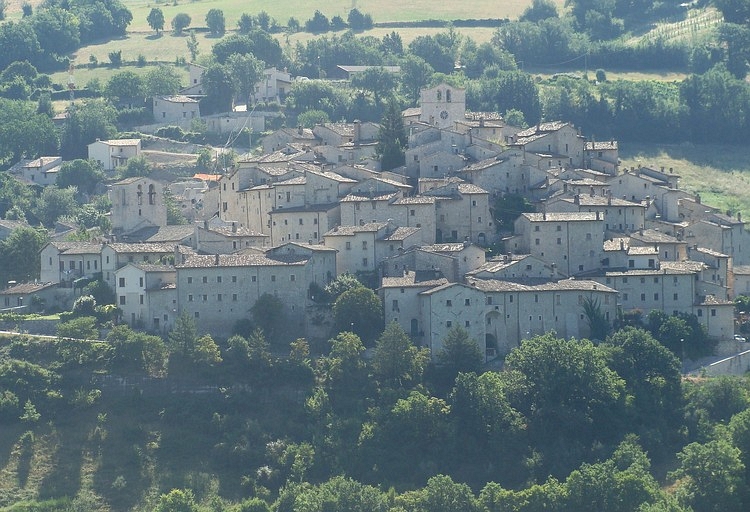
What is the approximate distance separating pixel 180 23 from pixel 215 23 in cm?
339

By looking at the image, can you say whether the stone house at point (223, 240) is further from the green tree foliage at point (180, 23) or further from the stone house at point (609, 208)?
the green tree foliage at point (180, 23)

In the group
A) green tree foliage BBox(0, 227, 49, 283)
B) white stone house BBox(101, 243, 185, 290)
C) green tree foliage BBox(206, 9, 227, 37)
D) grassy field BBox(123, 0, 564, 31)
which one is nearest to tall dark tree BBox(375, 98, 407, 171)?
white stone house BBox(101, 243, 185, 290)

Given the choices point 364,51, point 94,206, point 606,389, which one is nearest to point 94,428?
point 606,389

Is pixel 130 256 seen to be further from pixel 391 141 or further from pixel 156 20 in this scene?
pixel 156 20

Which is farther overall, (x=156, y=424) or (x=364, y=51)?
(x=364, y=51)

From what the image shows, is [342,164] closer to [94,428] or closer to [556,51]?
[94,428]

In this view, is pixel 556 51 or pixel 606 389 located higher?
pixel 556 51

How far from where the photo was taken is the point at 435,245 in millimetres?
87750

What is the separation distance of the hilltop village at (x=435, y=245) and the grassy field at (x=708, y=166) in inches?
545

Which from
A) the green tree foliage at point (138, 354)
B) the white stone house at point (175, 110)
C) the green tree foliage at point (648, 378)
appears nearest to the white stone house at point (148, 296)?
the green tree foliage at point (138, 354)

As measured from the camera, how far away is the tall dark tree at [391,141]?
324 ft

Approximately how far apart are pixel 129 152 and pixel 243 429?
126 feet

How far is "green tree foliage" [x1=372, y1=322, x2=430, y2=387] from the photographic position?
81.1 metres

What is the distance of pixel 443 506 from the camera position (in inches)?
2972
